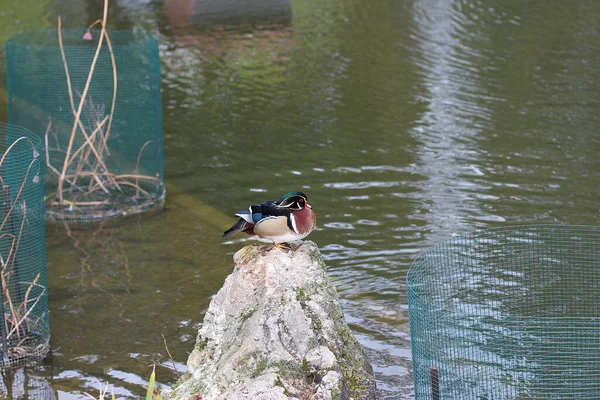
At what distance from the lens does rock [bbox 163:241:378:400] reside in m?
4.88

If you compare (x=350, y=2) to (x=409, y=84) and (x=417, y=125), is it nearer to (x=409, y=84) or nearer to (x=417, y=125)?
(x=409, y=84)

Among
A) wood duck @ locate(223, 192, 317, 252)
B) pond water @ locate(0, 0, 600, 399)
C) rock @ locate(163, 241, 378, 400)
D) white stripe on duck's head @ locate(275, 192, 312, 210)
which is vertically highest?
white stripe on duck's head @ locate(275, 192, 312, 210)

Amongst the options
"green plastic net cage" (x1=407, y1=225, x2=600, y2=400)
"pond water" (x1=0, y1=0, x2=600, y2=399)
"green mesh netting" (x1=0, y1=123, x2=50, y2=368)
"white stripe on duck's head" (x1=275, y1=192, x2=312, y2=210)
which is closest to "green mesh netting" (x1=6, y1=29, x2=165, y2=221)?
"pond water" (x1=0, y1=0, x2=600, y2=399)

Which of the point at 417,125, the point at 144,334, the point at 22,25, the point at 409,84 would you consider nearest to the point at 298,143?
the point at 417,125

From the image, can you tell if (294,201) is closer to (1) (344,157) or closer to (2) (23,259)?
(2) (23,259)

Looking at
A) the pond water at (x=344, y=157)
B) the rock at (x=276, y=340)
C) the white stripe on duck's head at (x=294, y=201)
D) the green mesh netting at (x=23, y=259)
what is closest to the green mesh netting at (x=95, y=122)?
the pond water at (x=344, y=157)

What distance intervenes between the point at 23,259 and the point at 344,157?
15.1 feet

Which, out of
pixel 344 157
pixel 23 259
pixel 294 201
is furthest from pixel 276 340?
pixel 344 157

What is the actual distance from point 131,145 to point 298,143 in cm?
225

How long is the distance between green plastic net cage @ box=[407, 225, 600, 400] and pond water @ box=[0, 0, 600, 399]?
507mm

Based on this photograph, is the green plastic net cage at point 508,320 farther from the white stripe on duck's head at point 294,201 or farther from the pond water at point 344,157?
the white stripe on duck's head at point 294,201

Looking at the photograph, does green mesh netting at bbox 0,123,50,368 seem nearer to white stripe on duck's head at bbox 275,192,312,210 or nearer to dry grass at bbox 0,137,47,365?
dry grass at bbox 0,137,47,365

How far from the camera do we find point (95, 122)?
9.30m

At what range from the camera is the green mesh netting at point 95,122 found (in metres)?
9.29
